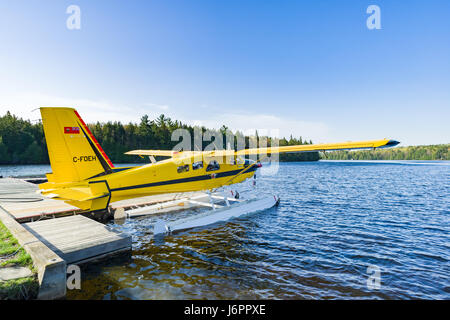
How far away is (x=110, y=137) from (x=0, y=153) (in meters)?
26.2

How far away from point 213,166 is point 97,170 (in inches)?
194

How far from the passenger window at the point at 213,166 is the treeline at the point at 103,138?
36.9 meters

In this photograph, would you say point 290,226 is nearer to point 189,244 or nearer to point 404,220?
point 189,244

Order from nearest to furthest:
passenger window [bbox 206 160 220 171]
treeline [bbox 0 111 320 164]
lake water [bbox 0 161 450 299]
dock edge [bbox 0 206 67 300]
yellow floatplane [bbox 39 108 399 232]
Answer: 1. dock edge [bbox 0 206 67 300]
2. lake water [bbox 0 161 450 299]
3. yellow floatplane [bbox 39 108 399 232]
4. passenger window [bbox 206 160 220 171]
5. treeline [bbox 0 111 320 164]

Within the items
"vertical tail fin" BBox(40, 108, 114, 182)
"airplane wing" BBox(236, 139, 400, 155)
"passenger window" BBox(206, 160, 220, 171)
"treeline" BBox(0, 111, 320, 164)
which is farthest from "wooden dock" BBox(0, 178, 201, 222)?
"treeline" BBox(0, 111, 320, 164)

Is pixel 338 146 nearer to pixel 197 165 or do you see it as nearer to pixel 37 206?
pixel 197 165

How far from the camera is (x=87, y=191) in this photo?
7.70 m

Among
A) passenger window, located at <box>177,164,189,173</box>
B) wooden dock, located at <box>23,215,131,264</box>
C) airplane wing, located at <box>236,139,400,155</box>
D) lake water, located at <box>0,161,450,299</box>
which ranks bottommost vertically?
lake water, located at <box>0,161,450,299</box>

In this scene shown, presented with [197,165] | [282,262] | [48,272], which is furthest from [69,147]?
[282,262]

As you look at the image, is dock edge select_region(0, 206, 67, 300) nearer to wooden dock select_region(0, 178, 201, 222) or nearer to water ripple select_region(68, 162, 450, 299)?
water ripple select_region(68, 162, 450, 299)

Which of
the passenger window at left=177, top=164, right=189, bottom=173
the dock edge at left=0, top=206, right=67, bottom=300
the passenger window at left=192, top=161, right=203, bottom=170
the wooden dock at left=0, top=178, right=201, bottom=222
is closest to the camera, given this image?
the dock edge at left=0, top=206, right=67, bottom=300

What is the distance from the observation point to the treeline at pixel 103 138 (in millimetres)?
55250

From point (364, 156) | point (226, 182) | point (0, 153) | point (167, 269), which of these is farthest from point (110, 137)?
point (364, 156)

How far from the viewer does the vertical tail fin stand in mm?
6898
